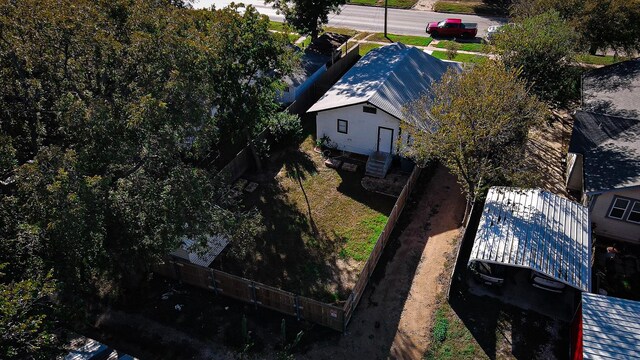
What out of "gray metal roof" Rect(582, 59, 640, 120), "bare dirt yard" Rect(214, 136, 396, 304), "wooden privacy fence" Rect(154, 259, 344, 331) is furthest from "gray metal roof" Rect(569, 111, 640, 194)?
"wooden privacy fence" Rect(154, 259, 344, 331)

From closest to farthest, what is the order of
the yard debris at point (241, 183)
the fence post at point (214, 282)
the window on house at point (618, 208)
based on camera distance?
the fence post at point (214, 282) < the window on house at point (618, 208) < the yard debris at point (241, 183)

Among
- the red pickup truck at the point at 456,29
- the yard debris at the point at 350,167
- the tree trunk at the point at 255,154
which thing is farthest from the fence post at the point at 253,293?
the red pickup truck at the point at 456,29

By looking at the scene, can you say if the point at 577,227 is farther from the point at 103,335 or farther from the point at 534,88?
the point at 103,335

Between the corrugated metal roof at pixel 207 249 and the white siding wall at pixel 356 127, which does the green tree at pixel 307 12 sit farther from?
→ the corrugated metal roof at pixel 207 249

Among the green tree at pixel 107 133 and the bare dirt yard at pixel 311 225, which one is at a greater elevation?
the green tree at pixel 107 133

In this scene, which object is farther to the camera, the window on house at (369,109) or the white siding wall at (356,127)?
the white siding wall at (356,127)

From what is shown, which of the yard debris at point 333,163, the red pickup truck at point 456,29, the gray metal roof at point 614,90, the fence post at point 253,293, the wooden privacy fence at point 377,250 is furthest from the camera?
the red pickup truck at point 456,29

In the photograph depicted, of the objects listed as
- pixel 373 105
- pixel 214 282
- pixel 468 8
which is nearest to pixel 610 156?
pixel 373 105
